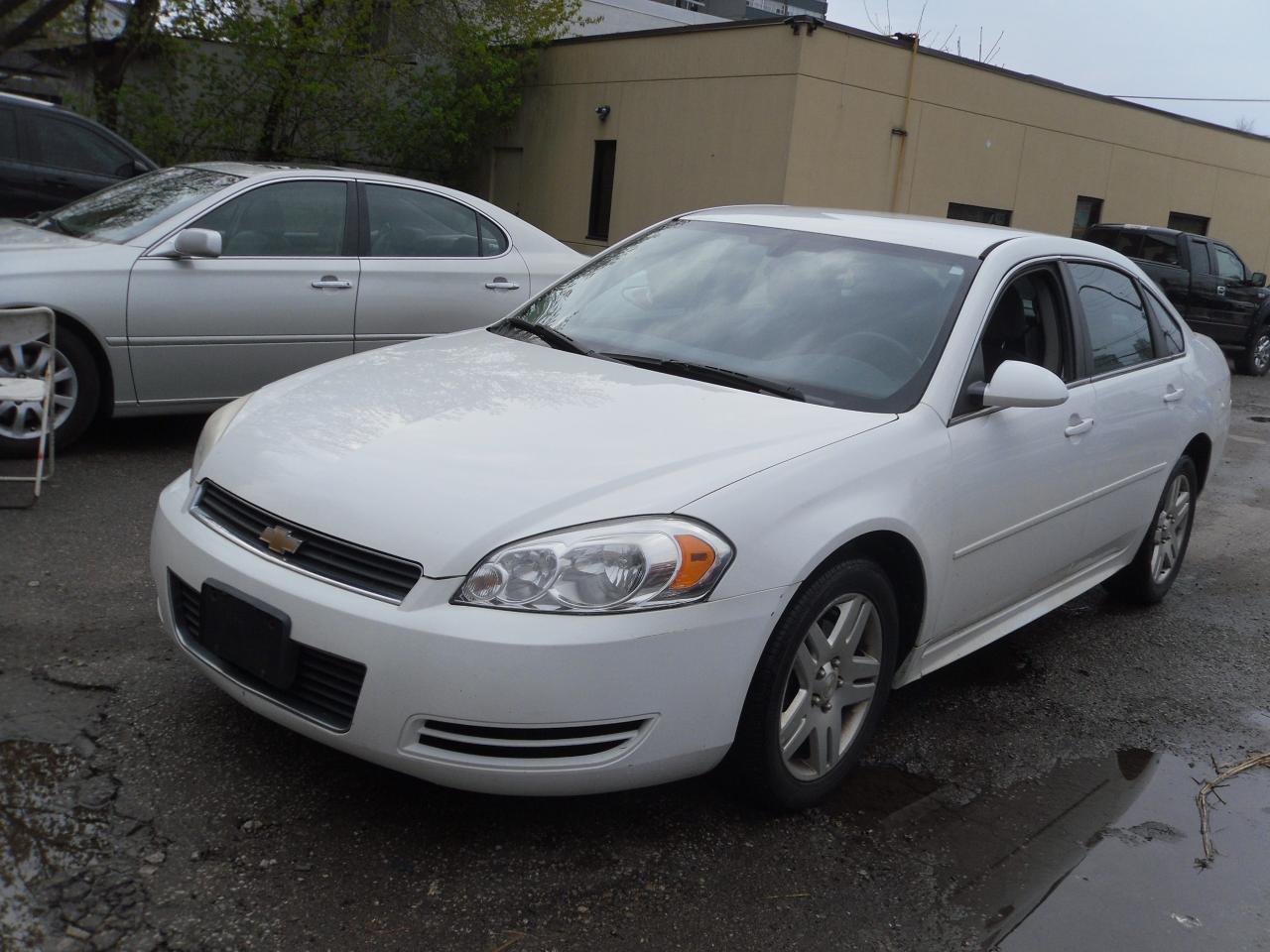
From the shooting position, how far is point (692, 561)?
9.06 feet

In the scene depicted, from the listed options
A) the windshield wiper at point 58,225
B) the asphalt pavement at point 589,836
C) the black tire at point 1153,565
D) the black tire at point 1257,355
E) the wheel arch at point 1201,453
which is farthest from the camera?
the black tire at point 1257,355

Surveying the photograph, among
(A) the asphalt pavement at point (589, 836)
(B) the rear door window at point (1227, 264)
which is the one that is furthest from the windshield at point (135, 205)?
(B) the rear door window at point (1227, 264)

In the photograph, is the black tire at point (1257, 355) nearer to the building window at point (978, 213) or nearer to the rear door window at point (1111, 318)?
the building window at point (978, 213)

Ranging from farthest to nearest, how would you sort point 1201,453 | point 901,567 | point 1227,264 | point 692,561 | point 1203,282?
point 1227,264, point 1203,282, point 1201,453, point 901,567, point 692,561

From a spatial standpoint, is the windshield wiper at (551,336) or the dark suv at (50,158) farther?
the dark suv at (50,158)

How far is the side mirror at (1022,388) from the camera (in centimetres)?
358

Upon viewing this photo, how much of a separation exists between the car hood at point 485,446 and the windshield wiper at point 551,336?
0.41 feet

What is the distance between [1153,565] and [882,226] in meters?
Result: 2.13

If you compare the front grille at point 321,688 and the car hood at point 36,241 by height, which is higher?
the car hood at point 36,241

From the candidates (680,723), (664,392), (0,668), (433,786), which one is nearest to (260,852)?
(433,786)

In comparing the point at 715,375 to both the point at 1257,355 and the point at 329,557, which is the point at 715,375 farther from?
the point at 1257,355

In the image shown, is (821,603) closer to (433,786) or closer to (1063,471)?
(433,786)

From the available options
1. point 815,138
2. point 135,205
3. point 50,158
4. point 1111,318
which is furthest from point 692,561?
point 815,138

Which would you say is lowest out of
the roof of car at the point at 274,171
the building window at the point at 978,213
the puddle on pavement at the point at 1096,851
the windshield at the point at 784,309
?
the puddle on pavement at the point at 1096,851
